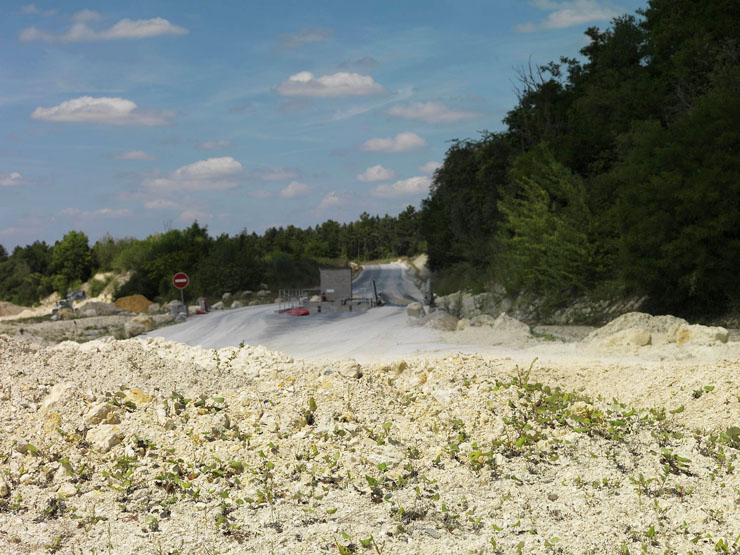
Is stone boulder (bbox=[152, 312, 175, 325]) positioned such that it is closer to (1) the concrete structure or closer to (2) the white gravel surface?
(1) the concrete structure

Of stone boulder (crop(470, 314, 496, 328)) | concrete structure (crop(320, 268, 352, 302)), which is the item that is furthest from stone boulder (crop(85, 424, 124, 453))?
concrete structure (crop(320, 268, 352, 302))

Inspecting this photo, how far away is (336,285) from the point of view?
20250mm

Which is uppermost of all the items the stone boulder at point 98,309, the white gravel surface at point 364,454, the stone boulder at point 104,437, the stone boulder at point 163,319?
the stone boulder at point 98,309

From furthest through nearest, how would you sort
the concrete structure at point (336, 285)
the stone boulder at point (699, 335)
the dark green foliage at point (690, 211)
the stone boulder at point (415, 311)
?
the concrete structure at point (336, 285) → the stone boulder at point (415, 311) → the dark green foliage at point (690, 211) → the stone boulder at point (699, 335)

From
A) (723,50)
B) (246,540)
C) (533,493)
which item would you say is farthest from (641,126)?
(246,540)

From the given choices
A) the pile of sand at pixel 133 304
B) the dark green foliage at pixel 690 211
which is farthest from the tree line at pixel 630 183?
the pile of sand at pixel 133 304

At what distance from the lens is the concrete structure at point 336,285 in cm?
1980

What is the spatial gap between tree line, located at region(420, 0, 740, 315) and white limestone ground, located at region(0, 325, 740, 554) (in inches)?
203

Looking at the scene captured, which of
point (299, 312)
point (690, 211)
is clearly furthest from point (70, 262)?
point (690, 211)

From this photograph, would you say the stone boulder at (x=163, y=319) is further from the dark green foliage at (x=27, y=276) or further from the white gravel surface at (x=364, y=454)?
the dark green foliage at (x=27, y=276)

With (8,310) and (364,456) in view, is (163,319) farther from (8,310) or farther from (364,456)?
(8,310)

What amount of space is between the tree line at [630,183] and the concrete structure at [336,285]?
5.14m

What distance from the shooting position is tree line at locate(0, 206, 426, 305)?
3147 cm

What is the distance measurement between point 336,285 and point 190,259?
18.3 m
